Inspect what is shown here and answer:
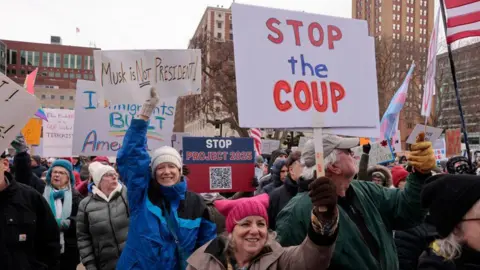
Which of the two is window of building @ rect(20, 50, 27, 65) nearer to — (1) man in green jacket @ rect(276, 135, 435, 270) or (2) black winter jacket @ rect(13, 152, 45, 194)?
(2) black winter jacket @ rect(13, 152, 45, 194)

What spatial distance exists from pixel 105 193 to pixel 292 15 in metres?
2.84

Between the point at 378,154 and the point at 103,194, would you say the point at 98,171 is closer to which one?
the point at 103,194

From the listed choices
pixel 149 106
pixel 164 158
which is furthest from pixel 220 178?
pixel 149 106

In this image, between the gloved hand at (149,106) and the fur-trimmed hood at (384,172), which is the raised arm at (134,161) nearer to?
the gloved hand at (149,106)

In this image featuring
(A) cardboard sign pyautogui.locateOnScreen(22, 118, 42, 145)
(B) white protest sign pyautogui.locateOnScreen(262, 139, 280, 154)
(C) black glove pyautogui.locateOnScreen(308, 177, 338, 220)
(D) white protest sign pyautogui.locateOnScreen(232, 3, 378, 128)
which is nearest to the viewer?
(C) black glove pyautogui.locateOnScreen(308, 177, 338, 220)

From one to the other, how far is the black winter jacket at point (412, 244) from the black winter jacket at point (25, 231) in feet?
8.98

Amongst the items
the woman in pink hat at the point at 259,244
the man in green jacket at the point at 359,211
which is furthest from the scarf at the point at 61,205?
the man in green jacket at the point at 359,211

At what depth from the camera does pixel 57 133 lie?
10.2m

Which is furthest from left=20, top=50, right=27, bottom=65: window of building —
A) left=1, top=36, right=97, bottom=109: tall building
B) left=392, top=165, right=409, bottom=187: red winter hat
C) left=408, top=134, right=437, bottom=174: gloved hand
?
left=408, top=134, right=437, bottom=174: gloved hand

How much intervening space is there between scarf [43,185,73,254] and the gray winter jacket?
85 centimetres

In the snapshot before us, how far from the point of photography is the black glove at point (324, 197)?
2029 millimetres

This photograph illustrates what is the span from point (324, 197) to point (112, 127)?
4452mm

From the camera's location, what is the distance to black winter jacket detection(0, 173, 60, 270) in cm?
340

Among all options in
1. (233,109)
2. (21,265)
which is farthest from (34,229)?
(233,109)
